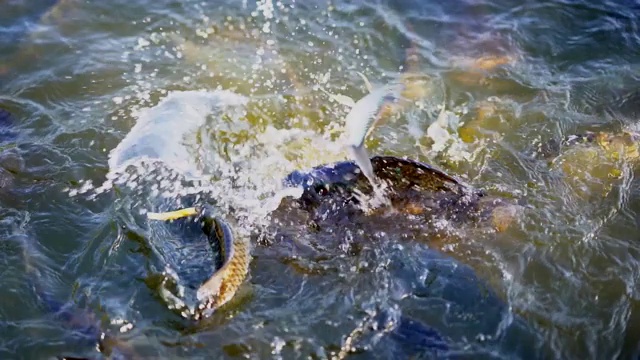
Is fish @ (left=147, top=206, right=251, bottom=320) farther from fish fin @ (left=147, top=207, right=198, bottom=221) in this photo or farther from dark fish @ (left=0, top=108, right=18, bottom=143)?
dark fish @ (left=0, top=108, right=18, bottom=143)

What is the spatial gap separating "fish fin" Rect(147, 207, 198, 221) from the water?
2.9 inches

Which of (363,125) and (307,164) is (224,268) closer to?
(363,125)

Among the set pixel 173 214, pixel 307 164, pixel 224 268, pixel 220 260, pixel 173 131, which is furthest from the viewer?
pixel 173 131

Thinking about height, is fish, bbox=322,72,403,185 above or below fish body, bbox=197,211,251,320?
above

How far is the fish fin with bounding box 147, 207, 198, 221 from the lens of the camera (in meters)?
3.49

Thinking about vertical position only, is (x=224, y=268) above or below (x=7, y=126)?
above

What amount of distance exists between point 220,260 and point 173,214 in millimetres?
494

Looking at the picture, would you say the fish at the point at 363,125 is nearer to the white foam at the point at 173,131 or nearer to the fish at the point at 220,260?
the fish at the point at 220,260

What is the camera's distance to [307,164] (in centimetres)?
413

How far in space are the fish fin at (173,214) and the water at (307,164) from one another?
7 cm

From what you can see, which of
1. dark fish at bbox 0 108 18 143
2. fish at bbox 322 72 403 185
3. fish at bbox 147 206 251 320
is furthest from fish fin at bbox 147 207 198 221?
dark fish at bbox 0 108 18 143

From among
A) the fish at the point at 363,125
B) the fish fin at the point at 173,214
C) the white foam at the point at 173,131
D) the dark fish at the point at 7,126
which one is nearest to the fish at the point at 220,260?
the fish fin at the point at 173,214

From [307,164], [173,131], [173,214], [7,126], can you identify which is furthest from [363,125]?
[7,126]

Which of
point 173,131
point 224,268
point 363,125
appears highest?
point 363,125
